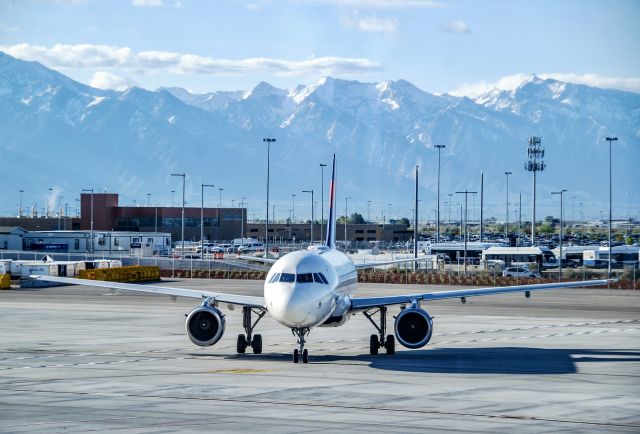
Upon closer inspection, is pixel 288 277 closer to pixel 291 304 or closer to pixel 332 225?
pixel 291 304

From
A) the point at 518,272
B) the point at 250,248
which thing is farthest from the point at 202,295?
the point at 250,248

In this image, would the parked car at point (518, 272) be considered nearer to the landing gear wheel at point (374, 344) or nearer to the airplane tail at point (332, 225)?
the airplane tail at point (332, 225)

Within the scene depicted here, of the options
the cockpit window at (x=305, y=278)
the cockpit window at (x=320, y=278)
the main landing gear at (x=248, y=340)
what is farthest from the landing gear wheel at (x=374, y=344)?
the cockpit window at (x=305, y=278)

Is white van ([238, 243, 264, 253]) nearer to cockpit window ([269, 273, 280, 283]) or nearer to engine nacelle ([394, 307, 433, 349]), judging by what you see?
engine nacelle ([394, 307, 433, 349])

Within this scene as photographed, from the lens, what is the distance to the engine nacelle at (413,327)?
127 feet

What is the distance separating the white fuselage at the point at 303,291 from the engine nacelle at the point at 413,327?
213 centimetres

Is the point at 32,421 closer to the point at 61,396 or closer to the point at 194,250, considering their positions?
the point at 61,396

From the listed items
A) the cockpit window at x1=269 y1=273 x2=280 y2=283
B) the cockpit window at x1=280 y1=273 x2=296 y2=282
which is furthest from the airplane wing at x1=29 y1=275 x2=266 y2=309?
the cockpit window at x1=280 y1=273 x2=296 y2=282

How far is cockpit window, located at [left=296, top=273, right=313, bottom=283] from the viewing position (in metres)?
36.4

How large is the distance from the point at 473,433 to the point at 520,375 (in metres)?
10.8

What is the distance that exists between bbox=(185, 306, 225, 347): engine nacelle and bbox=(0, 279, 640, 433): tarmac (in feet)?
2.56

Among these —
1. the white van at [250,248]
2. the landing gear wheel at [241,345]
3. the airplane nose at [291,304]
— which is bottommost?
the landing gear wheel at [241,345]

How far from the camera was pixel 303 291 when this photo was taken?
1417 inches

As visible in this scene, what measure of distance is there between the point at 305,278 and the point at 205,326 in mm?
4903
